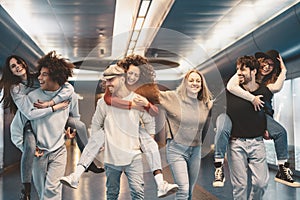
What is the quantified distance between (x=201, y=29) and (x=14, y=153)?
19.1ft

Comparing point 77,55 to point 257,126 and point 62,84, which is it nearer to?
point 62,84

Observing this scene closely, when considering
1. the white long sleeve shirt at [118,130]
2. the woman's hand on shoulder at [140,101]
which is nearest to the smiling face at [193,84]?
the woman's hand on shoulder at [140,101]

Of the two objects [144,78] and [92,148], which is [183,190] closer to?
[92,148]

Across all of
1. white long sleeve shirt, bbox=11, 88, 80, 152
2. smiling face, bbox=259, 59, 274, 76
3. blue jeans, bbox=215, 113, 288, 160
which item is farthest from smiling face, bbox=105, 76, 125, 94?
smiling face, bbox=259, 59, 274, 76

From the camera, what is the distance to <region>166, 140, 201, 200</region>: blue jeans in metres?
5.02

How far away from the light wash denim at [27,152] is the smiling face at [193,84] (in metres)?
1.76

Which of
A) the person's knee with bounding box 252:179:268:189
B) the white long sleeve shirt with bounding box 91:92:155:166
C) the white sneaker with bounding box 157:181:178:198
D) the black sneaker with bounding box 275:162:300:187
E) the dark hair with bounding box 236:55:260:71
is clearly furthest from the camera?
the black sneaker with bounding box 275:162:300:187

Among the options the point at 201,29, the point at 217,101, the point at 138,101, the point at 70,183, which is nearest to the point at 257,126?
the point at 217,101

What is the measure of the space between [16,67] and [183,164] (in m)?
2.06

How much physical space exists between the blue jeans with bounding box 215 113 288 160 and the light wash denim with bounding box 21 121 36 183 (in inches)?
79.5

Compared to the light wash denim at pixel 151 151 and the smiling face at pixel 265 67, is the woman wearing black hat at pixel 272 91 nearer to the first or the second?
the smiling face at pixel 265 67

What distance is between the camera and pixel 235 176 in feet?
17.5

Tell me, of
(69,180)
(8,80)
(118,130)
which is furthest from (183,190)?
(8,80)

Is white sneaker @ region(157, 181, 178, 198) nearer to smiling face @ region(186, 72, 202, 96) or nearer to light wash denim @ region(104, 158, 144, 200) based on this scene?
light wash denim @ region(104, 158, 144, 200)
